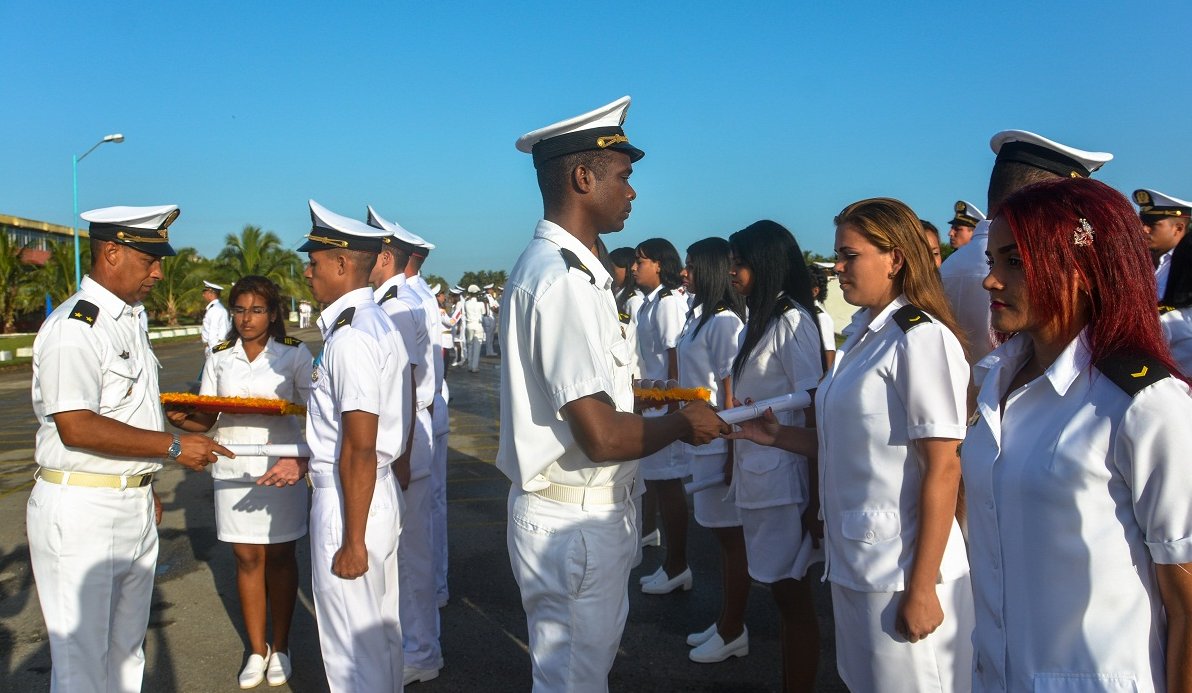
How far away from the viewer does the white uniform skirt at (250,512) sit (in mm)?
4168

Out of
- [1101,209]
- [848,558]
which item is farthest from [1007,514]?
[848,558]

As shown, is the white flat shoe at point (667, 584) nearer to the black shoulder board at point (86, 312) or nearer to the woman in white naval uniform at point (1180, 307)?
the woman in white naval uniform at point (1180, 307)

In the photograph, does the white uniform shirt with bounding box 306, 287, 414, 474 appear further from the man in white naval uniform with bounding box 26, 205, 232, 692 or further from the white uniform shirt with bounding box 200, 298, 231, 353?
the white uniform shirt with bounding box 200, 298, 231, 353

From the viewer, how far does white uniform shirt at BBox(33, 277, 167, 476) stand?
3.12 metres

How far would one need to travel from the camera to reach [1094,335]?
161 centimetres

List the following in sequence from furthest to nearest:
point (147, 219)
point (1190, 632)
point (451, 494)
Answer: point (451, 494) < point (147, 219) < point (1190, 632)

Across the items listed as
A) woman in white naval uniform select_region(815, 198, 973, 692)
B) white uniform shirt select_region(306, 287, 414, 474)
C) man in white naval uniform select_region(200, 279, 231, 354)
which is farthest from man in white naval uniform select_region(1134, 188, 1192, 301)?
man in white naval uniform select_region(200, 279, 231, 354)

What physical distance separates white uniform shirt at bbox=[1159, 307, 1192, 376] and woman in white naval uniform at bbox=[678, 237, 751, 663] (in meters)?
1.97

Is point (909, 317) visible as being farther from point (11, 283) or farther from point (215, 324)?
point (11, 283)

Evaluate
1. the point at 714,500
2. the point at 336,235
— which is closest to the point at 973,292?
the point at 714,500

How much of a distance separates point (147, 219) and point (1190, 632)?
3.96m

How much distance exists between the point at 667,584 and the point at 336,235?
3323 millimetres

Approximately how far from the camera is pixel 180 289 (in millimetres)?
37438

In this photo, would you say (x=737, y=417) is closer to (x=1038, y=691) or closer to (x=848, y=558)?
(x=848, y=558)
